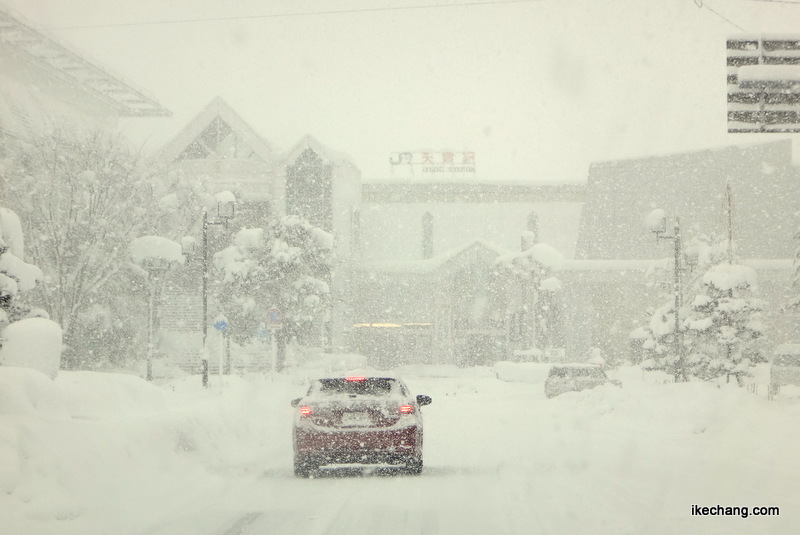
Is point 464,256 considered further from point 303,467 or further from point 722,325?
point 303,467

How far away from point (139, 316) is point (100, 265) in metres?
7.30

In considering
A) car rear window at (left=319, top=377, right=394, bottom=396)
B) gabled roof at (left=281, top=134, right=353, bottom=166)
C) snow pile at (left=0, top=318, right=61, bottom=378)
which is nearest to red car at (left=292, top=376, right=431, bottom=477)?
car rear window at (left=319, top=377, right=394, bottom=396)

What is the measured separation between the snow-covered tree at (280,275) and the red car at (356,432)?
109 ft

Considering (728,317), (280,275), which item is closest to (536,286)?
(280,275)

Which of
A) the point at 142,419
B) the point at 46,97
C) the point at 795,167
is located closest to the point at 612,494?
the point at 142,419

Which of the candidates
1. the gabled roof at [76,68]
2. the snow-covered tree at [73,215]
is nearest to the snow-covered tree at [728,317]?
the snow-covered tree at [73,215]

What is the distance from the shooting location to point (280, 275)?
4653cm

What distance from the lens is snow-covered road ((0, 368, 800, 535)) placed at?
916 centimetres

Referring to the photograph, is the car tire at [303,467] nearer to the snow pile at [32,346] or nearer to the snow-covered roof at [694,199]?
the snow pile at [32,346]

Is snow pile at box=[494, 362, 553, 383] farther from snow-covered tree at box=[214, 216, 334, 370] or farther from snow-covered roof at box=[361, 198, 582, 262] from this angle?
snow-covered roof at box=[361, 198, 582, 262]

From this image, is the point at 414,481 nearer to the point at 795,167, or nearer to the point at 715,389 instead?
the point at 715,389

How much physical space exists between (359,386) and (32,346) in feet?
22.9

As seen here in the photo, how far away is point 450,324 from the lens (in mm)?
60594

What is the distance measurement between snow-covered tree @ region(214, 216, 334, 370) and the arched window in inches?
881
